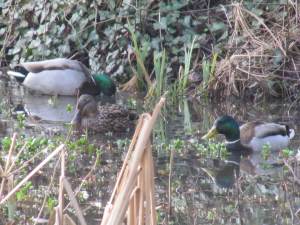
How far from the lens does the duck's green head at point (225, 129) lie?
9.02 meters

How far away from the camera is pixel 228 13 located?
11.9 metres

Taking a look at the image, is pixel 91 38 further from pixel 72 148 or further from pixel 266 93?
pixel 72 148

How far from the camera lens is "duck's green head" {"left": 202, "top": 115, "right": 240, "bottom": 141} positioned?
9016mm

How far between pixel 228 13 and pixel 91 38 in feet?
6.52

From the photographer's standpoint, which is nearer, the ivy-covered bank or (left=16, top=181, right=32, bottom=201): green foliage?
(left=16, top=181, right=32, bottom=201): green foliage

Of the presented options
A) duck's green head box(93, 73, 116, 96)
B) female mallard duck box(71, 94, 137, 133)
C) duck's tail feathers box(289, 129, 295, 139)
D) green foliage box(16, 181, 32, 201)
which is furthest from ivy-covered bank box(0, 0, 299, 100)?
green foliage box(16, 181, 32, 201)

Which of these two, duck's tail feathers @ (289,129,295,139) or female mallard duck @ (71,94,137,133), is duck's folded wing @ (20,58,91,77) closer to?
female mallard duck @ (71,94,137,133)

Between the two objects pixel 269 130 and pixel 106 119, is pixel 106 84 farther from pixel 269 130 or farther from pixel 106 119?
pixel 269 130

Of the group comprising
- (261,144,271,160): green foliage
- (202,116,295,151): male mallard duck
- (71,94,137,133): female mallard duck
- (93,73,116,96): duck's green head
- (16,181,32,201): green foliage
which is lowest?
(16,181,32,201): green foliage

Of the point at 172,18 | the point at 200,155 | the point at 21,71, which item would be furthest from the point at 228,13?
the point at 200,155

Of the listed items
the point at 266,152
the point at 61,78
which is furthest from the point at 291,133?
the point at 61,78

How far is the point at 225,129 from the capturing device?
9.02 m

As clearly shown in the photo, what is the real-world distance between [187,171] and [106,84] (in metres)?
4.43

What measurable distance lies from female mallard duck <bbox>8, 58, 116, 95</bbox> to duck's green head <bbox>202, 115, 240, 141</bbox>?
→ 3.50 metres
